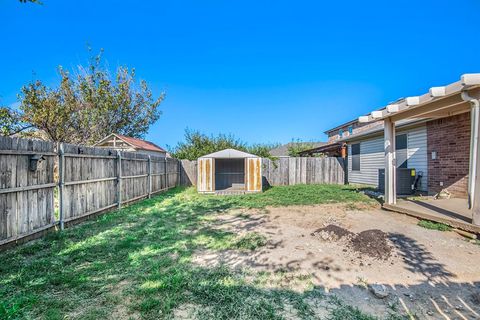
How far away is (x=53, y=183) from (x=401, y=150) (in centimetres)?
1172

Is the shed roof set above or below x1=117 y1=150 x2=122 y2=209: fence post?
above

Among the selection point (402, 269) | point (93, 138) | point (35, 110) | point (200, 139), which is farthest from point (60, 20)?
point (402, 269)

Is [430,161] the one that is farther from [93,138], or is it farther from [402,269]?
[93,138]

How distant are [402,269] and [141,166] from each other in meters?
8.68

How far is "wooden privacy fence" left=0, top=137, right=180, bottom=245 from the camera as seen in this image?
3.92 meters

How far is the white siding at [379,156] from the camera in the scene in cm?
919

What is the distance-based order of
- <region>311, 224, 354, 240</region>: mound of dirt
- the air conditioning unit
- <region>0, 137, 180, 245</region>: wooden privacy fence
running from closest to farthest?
<region>0, 137, 180, 245</region>: wooden privacy fence
<region>311, 224, 354, 240</region>: mound of dirt
the air conditioning unit

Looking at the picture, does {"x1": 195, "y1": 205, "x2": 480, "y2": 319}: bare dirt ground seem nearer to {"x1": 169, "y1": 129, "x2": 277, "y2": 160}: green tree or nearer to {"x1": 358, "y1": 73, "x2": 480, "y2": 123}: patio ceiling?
{"x1": 358, "y1": 73, "x2": 480, "y2": 123}: patio ceiling

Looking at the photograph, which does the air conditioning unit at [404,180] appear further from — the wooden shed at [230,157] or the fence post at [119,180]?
the fence post at [119,180]

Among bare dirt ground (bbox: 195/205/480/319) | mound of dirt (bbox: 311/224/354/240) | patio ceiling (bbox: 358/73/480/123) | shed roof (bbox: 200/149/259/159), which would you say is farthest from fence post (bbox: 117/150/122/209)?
patio ceiling (bbox: 358/73/480/123)

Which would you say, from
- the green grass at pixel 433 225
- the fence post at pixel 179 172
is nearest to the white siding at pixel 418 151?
the green grass at pixel 433 225

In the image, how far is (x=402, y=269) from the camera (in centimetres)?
332

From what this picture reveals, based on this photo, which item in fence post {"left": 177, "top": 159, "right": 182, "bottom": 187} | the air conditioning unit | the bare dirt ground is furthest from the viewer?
fence post {"left": 177, "top": 159, "right": 182, "bottom": 187}

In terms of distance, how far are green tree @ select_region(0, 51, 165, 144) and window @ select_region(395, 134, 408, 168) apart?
17.9 meters
